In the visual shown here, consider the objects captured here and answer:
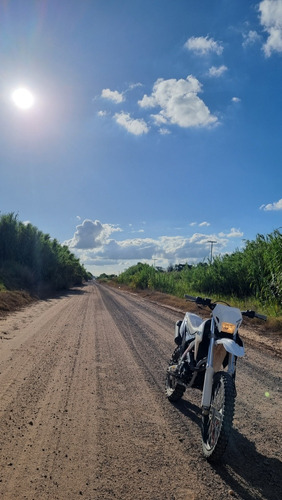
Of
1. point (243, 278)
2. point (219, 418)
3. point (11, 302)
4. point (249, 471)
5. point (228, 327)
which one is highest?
point (243, 278)

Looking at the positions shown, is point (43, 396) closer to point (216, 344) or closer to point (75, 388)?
point (75, 388)

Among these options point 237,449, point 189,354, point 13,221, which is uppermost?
point 13,221

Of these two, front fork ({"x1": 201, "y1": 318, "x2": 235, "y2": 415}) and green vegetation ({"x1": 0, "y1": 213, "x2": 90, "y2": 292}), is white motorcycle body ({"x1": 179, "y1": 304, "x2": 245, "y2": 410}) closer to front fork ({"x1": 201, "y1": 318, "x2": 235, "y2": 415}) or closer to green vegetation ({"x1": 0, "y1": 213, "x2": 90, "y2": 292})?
front fork ({"x1": 201, "y1": 318, "x2": 235, "y2": 415})

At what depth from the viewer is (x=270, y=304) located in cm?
1187

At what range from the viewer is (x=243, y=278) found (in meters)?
17.8

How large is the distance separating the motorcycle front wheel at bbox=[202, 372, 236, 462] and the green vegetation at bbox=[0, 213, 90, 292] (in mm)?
22086

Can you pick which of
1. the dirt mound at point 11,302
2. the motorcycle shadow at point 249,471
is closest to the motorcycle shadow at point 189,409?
the motorcycle shadow at point 249,471

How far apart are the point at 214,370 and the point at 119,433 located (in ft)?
3.97

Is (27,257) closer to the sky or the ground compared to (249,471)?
closer to the sky

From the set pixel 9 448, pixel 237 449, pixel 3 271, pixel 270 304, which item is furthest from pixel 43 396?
pixel 3 271

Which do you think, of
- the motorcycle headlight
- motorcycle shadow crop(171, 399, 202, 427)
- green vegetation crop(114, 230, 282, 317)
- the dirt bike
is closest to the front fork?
the dirt bike

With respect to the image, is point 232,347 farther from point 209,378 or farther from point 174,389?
point 174,389

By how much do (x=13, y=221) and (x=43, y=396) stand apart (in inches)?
1030

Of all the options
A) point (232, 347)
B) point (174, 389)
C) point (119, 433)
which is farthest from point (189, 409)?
point (232, 347)
